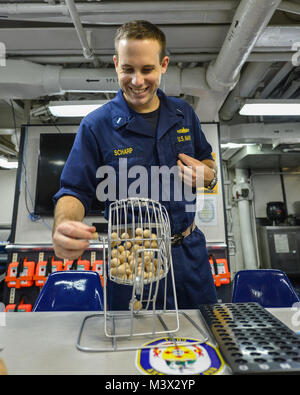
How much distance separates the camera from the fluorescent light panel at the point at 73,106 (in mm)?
2812

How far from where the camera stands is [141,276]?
0.52 m

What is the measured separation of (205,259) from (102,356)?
56 cm

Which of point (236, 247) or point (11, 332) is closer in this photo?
point (11, 332)

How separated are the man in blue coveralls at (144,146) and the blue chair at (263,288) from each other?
0.47m

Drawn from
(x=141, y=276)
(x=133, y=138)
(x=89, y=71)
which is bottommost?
(x=141, y=276)

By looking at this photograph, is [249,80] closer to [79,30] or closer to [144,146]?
[79,30]

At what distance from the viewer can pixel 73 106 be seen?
2.85m

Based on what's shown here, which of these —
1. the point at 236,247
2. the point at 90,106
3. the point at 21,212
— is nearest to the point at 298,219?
the point at 236,247

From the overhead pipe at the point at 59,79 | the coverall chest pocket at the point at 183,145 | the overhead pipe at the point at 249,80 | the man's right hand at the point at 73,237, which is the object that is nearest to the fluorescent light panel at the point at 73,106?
the overhead pipe at the point at 59,79

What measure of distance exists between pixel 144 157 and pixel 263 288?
3.25ft

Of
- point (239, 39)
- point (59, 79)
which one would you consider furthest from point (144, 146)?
point (59, 79)

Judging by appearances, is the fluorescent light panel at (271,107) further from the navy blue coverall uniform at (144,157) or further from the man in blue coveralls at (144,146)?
the navy blue coverall uniform at (144,157)

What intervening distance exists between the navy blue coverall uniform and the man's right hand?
1.00 feet

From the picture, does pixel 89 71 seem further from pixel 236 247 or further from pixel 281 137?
pixel 236 247
